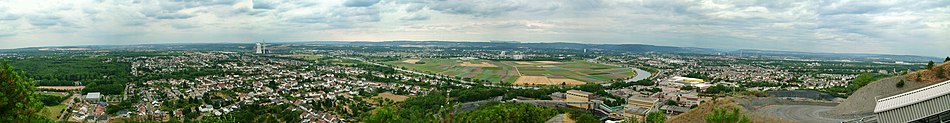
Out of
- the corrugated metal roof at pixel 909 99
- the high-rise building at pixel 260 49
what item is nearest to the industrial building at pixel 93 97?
the corrugated metal roof at pixel 909 99

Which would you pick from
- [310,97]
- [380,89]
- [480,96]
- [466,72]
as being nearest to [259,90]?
[310,97]

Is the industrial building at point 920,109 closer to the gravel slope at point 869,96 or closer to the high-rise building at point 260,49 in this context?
the gravel slope at point 869,96

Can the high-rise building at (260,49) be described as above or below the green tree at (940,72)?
below

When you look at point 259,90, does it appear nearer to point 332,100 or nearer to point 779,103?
point 332,100

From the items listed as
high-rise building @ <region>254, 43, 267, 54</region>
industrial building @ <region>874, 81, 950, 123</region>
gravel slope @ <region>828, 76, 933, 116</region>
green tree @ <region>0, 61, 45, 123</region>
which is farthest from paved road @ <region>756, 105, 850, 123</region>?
high-rise building @ <region>254, 43, 267, 54</region>

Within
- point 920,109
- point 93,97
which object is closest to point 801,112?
point 920,109

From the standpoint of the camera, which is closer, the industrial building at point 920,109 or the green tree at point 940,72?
the industrial building at point 920,109
